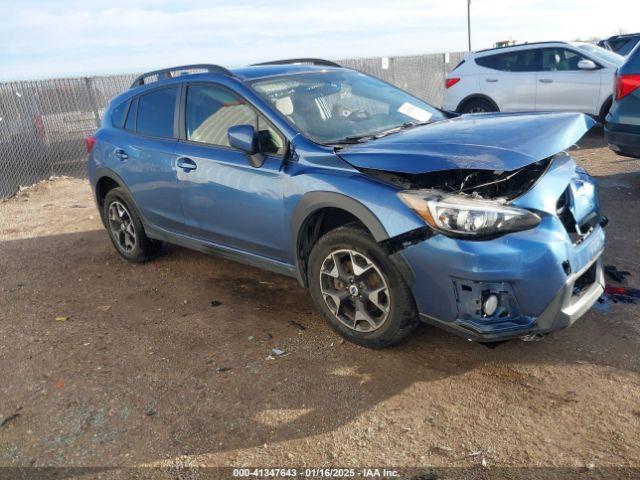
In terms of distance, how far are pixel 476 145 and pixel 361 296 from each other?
1.10 m

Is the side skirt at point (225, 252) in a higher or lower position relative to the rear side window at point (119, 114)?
lower

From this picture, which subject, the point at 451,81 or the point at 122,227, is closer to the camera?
the point at 122,227

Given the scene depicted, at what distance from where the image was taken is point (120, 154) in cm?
530

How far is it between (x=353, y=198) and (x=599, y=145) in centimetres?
790

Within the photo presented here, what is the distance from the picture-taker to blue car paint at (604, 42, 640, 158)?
5.98 metres

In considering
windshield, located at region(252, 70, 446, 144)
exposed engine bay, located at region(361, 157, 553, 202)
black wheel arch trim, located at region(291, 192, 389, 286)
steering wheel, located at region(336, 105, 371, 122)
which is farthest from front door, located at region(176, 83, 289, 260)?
exposed engine bay, located at region(361, 157, 553, 202)

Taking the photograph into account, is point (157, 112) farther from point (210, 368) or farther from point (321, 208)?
point (210, 368)

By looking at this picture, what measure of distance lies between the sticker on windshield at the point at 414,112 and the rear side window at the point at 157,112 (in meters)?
1.88

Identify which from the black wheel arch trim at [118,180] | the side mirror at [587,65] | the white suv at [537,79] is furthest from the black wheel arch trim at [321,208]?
the side mirror at [587,65]

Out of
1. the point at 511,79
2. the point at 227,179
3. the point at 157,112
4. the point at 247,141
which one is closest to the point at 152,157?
the point at 157,112

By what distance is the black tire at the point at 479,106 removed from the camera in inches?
433

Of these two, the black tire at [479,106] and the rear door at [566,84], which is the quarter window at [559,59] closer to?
the rear door at [566,84]

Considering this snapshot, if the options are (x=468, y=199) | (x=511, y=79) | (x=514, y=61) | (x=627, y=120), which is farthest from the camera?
(x=514, y=61)

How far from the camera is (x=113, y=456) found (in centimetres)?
288
